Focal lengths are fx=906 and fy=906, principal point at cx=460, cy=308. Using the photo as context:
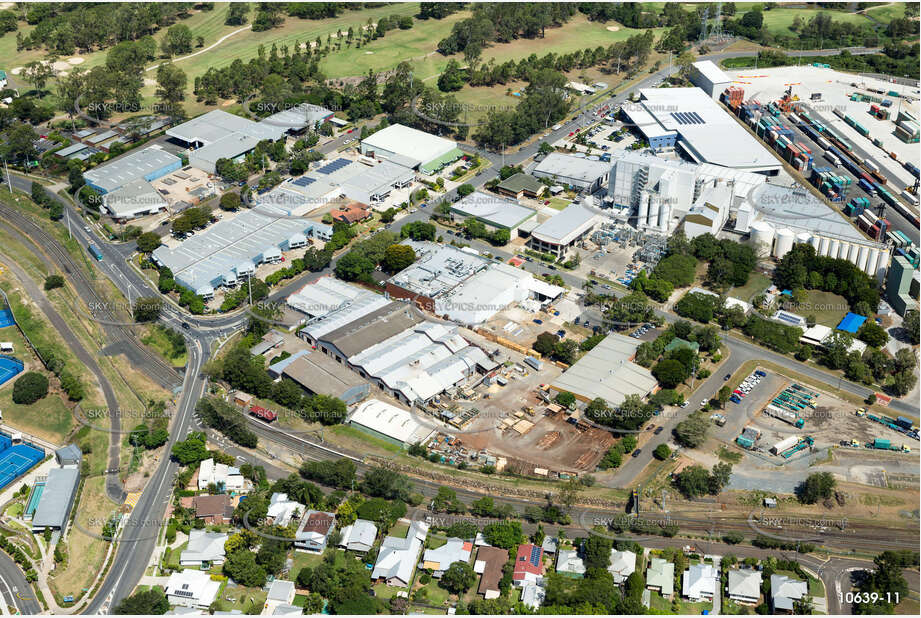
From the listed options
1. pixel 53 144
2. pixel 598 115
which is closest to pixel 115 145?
pixel 53 144

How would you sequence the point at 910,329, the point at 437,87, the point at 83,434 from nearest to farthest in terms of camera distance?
the point at 83,434
the point at 910,329
the point at 437,87

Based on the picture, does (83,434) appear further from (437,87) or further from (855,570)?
(437,87)

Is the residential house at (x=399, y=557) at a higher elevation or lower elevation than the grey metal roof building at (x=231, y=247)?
lower

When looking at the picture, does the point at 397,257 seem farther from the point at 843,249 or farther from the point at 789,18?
the point at 789,18

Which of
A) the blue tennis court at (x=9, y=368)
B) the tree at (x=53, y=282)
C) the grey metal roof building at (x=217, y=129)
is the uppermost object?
the grey metal roof building at (x=217, y=129)

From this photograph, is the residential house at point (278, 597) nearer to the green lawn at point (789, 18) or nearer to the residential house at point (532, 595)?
the residential house at point (532, 595)

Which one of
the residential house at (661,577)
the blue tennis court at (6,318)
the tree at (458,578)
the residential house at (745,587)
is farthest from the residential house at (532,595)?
the blue tennis court at (6,318)
